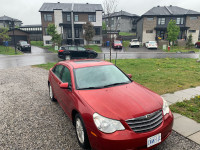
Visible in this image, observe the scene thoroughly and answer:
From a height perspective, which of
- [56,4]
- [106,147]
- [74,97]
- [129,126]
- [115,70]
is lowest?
[106,147]

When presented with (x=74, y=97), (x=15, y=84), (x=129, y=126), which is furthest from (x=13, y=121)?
(x=15, y=84)

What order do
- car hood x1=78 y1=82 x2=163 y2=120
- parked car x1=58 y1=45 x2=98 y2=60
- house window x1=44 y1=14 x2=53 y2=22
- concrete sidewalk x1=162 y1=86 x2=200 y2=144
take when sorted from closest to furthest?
car hood x1=78 y1=82 x2=163 y2=120 → concrete sidewalk x1=162 y1=86 x2=200 y2=144 → parked car x1=58 y1=45 x2=98 y2=60 → house window x1=44 y1=14 x2=53 y2=22

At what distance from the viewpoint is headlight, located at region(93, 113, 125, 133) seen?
2613mm

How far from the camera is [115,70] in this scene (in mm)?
4398

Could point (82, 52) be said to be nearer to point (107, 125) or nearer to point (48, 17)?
point (107, 125)

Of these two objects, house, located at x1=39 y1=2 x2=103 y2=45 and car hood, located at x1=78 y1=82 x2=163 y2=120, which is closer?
car hood, located at x1=78 y1=82 x2=163 y2=120

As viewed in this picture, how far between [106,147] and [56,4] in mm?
42548

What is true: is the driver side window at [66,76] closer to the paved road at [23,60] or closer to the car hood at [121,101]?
the car hood at [121,101]

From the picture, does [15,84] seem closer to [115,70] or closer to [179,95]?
[115,70]

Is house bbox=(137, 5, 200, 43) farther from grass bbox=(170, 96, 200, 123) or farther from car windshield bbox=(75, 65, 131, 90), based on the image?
car windshield bbox=(75, 65, 131, 90)

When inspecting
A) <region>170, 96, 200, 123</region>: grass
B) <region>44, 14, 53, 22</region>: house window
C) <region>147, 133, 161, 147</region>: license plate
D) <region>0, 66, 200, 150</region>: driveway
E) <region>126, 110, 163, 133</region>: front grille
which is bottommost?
<region>0, 66, 200, 150</region>: driveway

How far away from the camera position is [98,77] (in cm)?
395

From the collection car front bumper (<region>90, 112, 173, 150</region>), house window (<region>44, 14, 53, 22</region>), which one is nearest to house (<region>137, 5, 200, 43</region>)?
house window (<region>44, 14, 53, 22</region>)

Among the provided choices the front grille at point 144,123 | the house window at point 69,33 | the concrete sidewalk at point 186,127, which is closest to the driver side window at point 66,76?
the front grille at point 144,123
